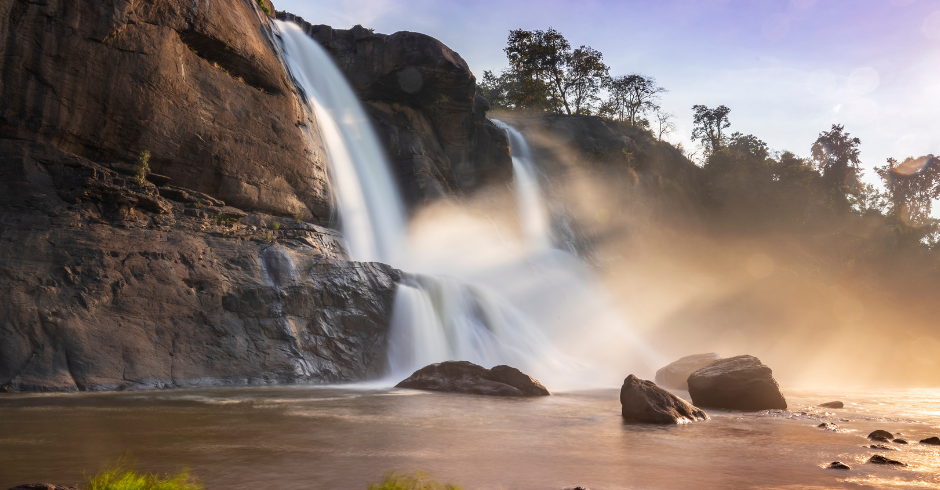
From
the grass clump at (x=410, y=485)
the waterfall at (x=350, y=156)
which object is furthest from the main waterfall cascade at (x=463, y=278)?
the grass clump at (x=410, y=485)

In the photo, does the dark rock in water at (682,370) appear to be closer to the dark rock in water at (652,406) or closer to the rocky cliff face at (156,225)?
the dark rock in water at (652,406)

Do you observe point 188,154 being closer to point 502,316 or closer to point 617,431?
point 502,316

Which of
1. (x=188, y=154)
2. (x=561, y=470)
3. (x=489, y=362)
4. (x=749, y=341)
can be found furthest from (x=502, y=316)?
(x=749, y=341)

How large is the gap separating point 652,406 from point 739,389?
3340 mm

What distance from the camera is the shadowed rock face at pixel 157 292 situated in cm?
1039

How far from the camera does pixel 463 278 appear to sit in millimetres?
22312

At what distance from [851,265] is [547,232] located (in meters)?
28.3

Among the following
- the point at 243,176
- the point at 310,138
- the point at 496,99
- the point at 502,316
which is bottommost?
the point at 502,316

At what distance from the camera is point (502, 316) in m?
17.5

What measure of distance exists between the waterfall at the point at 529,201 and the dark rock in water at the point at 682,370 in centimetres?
1227

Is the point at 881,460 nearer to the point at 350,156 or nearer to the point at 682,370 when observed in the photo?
the point at 682,370

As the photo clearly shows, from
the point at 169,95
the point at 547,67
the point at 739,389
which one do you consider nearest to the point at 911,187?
the point at 547,67

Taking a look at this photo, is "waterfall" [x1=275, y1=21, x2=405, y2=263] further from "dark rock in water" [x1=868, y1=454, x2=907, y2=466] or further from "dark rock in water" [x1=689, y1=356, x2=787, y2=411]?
"dark rock in water" [x1=868, y1=454, x2=907, y2=466]

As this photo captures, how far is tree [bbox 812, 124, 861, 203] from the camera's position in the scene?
48.7 metres
